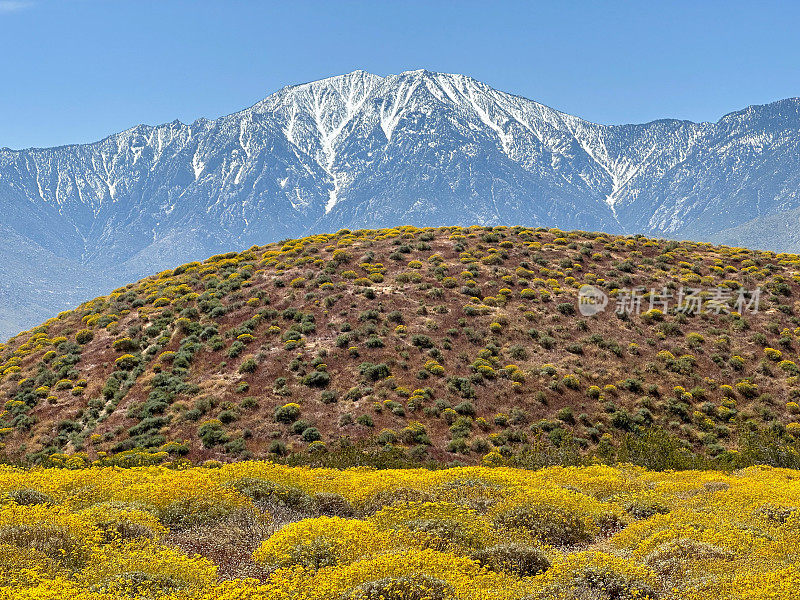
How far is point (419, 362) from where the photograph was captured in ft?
126

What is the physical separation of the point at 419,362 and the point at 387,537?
83.9 feet

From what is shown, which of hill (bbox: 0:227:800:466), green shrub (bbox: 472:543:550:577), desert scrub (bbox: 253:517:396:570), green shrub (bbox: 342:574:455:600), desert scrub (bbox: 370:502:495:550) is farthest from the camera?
hill (bbox: 0:227:800:466)

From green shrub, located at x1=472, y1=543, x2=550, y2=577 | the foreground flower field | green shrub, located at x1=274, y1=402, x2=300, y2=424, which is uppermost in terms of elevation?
green shrub, located at x1=274, y1=402, x2=300, y2=424

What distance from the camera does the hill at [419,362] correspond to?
32156 mm

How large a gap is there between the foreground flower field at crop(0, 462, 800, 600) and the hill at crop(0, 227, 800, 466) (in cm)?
1209

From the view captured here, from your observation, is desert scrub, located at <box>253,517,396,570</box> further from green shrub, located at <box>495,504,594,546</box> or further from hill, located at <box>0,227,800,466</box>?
hill, located at <box>0,227,800,466</box>

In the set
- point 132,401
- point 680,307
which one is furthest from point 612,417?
point 132,401

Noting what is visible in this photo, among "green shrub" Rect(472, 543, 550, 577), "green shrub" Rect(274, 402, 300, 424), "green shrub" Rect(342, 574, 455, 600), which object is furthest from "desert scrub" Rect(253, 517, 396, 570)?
"green shrub" Rect(274, 402, 300, 424)

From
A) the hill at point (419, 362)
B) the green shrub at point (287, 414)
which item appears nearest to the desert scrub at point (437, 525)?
the hill at point (419, 362)

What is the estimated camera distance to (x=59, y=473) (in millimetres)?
18469

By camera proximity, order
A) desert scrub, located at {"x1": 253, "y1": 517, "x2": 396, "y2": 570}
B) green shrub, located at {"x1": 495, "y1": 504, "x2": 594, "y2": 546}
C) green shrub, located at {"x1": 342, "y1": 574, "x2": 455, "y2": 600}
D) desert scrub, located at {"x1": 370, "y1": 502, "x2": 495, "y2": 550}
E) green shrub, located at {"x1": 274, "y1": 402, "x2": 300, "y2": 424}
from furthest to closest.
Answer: green shrub, located at {"x1": 274, "y1": 402, "x2": 300, "y2": 424}
green shrub, located at {"x1": 495, "y1": 504, "x2": 594, "y2": 546}
desert scrub, located at {"x1": 370, "y1": 502, "x2": 495, "y2": 550}
desert scrub, located at {"x1": 253, "y1": 517, "x2": 396, "y2": 570}
green shrub, located at {"x1": 342, "y1": 574, "x2": 455, "y2": 600}

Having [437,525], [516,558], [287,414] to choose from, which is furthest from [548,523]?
[287,414]

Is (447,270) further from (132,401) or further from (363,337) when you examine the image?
(132,401)

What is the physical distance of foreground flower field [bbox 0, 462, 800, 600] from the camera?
10.4 meters
